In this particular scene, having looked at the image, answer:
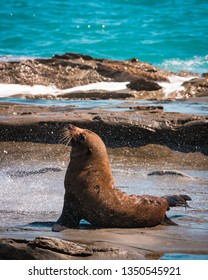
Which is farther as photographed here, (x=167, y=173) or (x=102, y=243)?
(x=167, y=173)

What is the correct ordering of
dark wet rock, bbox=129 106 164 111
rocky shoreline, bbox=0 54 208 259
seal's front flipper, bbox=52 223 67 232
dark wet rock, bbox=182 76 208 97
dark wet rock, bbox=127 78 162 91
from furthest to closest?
dark wet rock, bbox=127 78 162 91, dark wet rock, bbox=182 76 208 97, dark wet rock, bbox=129 106 164 111, seal's front flipper, bbox=52 223 67 232, rocky shoreline, bbox=0 54 208 259

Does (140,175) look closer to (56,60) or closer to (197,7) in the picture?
(56,60)

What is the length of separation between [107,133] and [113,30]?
76.4 ft

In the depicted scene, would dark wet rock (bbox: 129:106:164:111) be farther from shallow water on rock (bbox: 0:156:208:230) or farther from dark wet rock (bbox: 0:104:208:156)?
shallow water on rock (bbox: 0:156:208:230)

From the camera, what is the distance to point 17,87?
59.3ft

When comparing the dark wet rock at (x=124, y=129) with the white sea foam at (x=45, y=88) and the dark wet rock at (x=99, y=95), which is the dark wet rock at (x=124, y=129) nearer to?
the dark wet rock at (x=99, y=95)

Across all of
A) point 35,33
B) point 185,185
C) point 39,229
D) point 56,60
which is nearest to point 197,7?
point 35,33

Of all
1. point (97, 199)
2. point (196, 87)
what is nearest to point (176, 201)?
point (97, 199)

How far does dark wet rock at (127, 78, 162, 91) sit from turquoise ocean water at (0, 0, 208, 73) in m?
10.6

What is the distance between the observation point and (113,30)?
35125 millimetres

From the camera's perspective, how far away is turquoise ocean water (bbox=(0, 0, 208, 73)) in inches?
1225

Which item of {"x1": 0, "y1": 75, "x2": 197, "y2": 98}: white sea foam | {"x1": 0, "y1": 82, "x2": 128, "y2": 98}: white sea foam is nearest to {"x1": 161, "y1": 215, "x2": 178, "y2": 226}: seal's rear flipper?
{"x1": 0, "y1": 75, "x2": 197, "y2": 98}: white sea foam

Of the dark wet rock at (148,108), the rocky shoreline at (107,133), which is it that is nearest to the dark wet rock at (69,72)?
the rocky shoreline at (107,133)

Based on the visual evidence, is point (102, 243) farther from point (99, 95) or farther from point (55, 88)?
point (55, 88)
